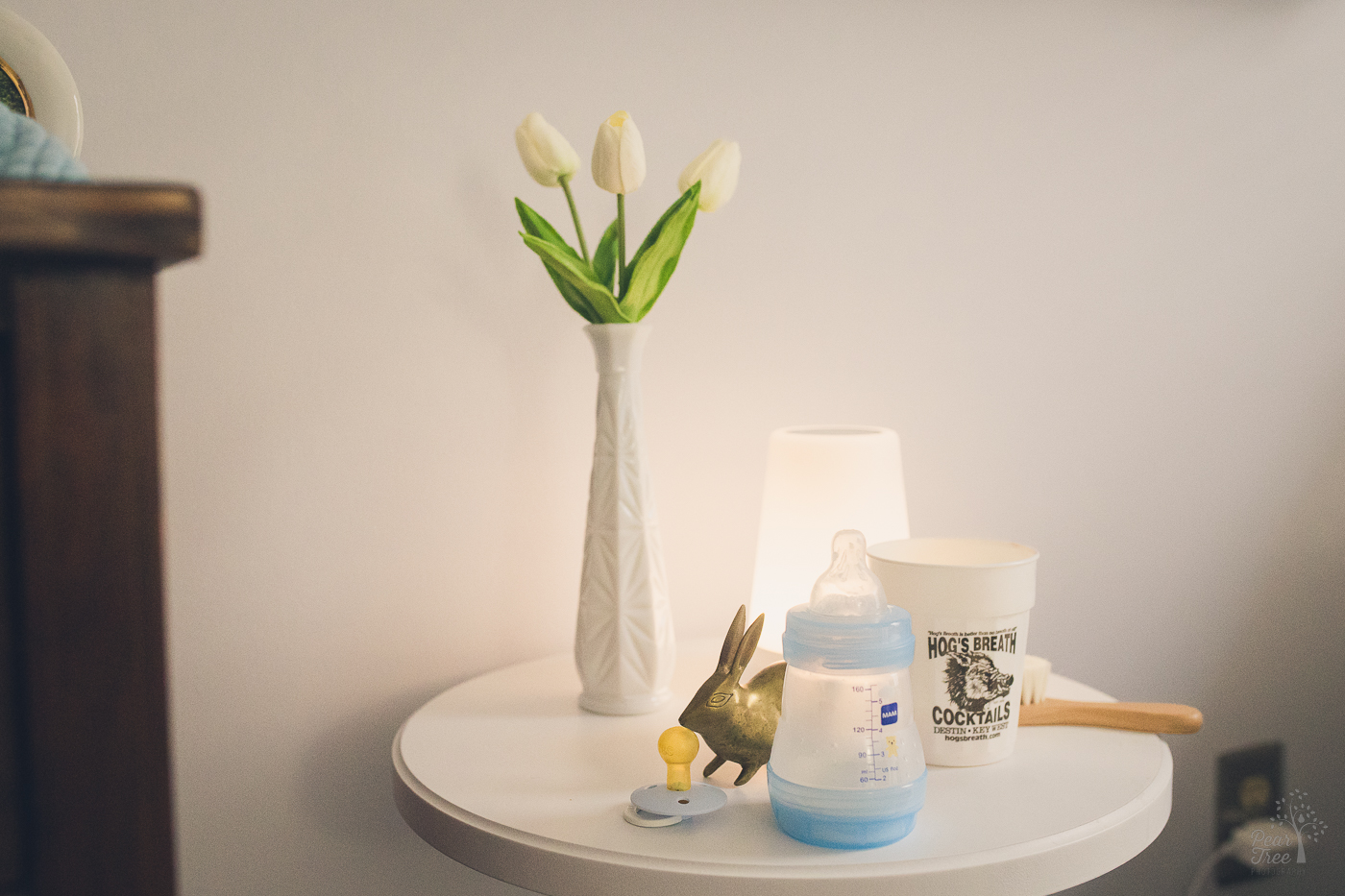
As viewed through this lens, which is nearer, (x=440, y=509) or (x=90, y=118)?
(x=90, y=118)

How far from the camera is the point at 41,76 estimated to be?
76cm

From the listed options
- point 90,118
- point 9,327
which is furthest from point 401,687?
point 9,327

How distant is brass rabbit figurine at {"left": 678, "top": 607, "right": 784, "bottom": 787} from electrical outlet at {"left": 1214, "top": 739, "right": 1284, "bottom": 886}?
104cm

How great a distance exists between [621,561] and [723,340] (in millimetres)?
359

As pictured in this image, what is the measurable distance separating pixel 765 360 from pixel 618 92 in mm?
338

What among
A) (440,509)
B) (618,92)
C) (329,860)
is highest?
(618,92)

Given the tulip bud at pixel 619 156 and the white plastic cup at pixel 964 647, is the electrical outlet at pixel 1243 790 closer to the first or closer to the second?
the white plastic cup at pixel 964 647

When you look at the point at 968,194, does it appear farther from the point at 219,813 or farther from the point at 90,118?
the point at 219,813

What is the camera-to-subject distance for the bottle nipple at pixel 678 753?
2.01 feet

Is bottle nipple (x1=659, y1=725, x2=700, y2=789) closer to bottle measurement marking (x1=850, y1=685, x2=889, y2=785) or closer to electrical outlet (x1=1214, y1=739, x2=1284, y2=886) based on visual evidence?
bottle measurement marking (x1=850, y1=685, x2=889, y2=785)

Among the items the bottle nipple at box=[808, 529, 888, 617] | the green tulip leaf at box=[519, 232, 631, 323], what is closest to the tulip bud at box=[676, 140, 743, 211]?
the green tulip leaf at box=[519, 232, 631, 323]

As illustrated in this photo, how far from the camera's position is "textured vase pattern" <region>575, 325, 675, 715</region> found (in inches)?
31.3

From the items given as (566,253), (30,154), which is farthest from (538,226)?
(30,154)

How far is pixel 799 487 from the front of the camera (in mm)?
836
